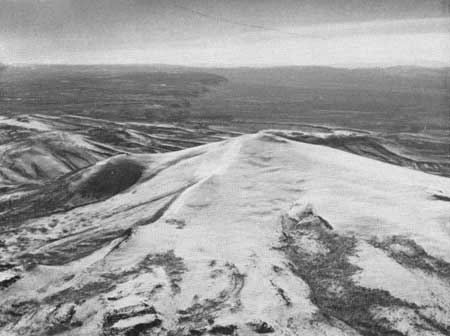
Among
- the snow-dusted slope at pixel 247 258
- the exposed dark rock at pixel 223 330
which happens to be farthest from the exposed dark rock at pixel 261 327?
the exposed dark rock at pixel 223 330

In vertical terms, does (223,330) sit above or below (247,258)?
below

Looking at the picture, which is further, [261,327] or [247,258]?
[247,258]

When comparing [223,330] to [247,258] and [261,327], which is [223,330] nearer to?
[261,327]

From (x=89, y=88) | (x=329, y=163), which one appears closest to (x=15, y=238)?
(x=329, y=163)

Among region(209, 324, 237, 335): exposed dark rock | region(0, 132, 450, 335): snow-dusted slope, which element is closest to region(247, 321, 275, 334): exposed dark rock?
region(0, 132, 450, 335): snow-dusted slope

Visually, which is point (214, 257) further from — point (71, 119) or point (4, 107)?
point (4, 107)

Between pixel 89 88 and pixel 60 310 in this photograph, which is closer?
pixel 60 310

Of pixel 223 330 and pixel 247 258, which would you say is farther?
pixel 247 258

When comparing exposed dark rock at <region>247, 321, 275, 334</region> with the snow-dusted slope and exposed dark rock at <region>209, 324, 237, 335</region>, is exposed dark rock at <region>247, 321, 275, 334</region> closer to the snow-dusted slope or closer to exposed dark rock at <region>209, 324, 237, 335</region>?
the snow-dusted slope

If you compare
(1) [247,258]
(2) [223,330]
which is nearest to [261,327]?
(2) [223,330]
